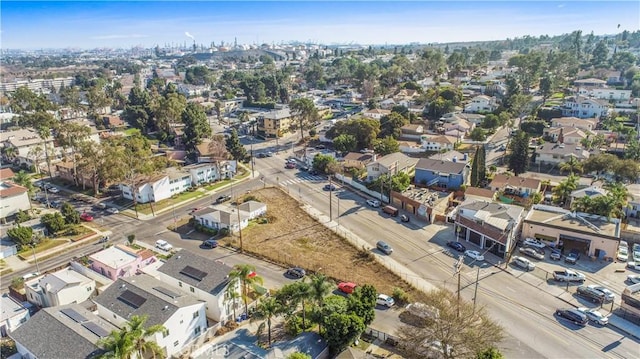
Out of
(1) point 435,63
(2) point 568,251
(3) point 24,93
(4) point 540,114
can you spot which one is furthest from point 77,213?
(1) point 435,63

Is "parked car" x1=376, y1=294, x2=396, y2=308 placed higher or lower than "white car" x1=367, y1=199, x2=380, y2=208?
lower

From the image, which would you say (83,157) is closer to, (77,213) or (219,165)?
(77,213)

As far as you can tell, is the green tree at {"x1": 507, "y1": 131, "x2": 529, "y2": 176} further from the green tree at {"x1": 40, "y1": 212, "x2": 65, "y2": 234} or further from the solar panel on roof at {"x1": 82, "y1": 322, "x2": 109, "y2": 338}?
the green tree at {"x1": 40, "y1": 212, "x2": 65, "y2": 234}

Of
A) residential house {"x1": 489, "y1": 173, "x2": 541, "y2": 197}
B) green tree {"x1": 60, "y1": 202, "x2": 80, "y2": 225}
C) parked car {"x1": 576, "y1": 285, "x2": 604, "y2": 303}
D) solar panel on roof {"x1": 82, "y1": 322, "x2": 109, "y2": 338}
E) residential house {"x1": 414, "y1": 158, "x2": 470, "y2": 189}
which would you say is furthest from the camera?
residential house {"x1": 414, "y1": 158, "x2": 470, "y2": 189}

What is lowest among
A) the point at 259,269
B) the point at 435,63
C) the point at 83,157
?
the point at 259,269

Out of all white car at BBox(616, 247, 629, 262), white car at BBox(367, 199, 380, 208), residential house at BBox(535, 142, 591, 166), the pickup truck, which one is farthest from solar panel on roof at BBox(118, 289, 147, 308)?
residential house at BBox(535, 142, 591, 166)

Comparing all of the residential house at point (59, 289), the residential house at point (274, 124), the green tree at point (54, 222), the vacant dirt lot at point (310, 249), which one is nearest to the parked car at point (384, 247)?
the vacant dirt lot at point (310, 249)

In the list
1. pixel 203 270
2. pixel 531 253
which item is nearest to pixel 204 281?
pixel 203 270
